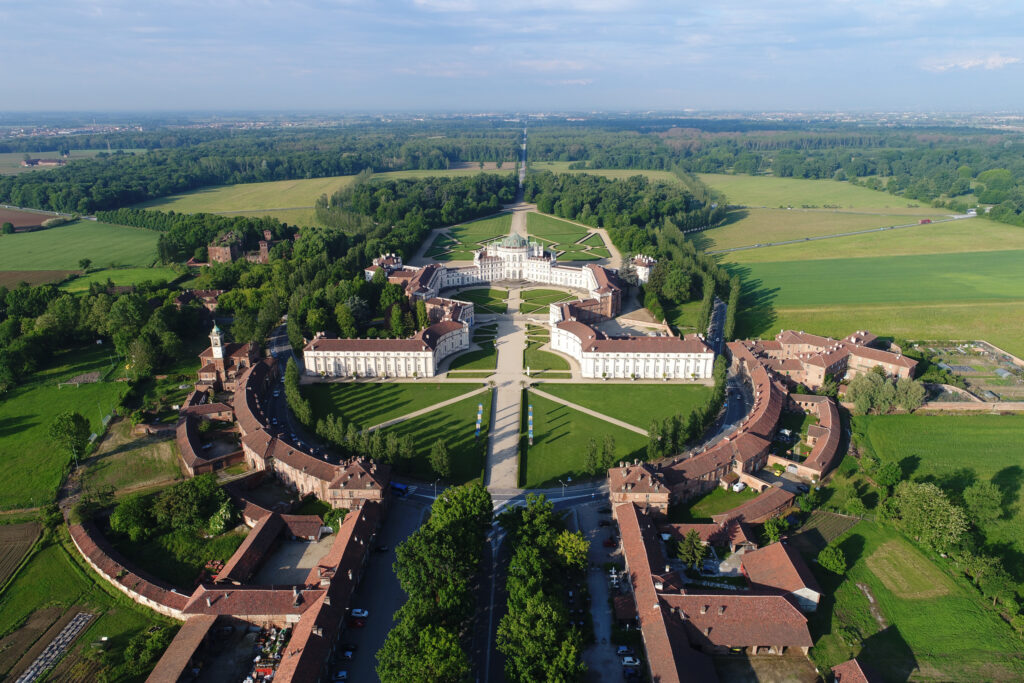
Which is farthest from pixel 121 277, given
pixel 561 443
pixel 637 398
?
pixel 637 398

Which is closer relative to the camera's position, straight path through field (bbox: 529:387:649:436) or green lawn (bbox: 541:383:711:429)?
straight path through field (bbox: 529:387:649:436)

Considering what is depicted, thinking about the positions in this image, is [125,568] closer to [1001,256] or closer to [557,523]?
[557,523]

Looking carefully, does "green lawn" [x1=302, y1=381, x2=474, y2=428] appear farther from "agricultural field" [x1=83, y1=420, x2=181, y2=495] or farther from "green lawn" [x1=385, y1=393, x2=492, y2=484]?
"agricultural field" [x1=83, y1=420, x2=181, y2=495]

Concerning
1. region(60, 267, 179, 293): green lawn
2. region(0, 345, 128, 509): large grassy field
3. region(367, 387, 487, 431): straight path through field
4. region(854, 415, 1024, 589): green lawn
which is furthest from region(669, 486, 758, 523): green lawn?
region(60, 267, 179, 293): green lawn

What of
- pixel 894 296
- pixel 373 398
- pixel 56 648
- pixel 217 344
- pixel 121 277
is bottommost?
pixel 56 648

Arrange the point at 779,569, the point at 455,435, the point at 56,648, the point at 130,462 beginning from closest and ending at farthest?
the point at 56,648 → the point at 779,569 → the point at 130,462 → the point at 455,435

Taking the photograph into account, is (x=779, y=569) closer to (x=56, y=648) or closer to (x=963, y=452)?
(x=963, y=452)
